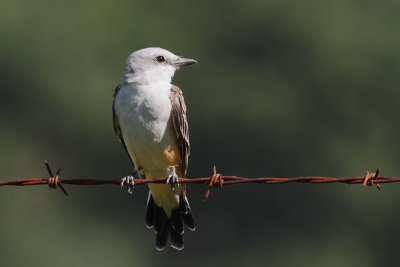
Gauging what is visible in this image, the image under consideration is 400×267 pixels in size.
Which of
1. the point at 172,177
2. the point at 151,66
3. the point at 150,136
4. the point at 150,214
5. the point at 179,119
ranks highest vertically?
the point at 151,66

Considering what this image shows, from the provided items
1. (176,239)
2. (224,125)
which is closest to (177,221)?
(176,239)

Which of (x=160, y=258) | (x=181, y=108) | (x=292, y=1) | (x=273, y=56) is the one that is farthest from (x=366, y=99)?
(x=181, y=108)

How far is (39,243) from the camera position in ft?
83.6

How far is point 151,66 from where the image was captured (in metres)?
8.88

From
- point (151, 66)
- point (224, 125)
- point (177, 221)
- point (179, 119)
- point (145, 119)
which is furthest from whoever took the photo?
→ point (224, 125)

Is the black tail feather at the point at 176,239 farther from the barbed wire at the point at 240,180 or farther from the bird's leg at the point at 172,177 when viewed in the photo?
the barbed wire at the point at 240,180

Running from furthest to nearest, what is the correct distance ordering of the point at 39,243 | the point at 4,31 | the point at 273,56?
the point at 273,56
the point at 4,31
the point at 39,243

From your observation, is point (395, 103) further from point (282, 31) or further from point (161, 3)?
point (161, 3)

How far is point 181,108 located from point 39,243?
17.6 meters

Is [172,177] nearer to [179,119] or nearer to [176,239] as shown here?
[179,119]

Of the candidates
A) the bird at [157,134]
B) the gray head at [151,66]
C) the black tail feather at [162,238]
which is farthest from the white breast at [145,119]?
the black tail feather at [162,238]

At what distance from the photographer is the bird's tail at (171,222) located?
8.59 m

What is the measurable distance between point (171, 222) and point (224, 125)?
2250 cm

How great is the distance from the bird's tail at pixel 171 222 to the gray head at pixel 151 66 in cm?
101
